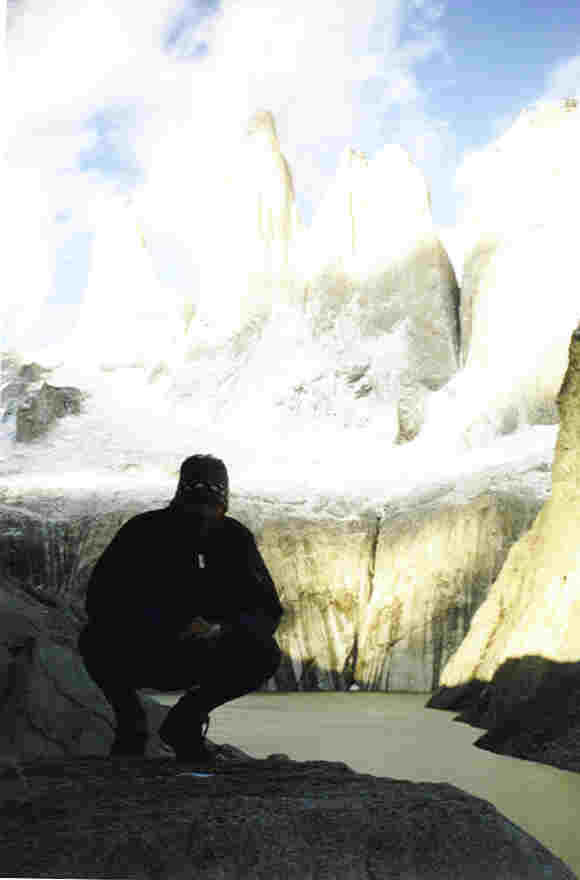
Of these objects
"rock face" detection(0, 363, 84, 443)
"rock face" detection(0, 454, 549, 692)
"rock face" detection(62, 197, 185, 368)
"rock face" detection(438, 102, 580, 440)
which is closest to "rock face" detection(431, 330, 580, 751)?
"rock face" detection(0, 454, 549, 692)

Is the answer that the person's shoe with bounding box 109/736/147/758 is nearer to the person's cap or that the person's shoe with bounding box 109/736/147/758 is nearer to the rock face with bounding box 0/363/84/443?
the person's cap

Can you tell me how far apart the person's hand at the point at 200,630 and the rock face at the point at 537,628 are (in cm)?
395

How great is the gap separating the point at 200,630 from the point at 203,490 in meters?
0.34

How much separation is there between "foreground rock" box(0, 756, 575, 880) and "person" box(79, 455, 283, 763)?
326mm

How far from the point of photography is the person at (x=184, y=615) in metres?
2.33

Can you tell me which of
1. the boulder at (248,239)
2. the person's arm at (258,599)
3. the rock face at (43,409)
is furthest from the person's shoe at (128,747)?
the rock face at (43,409)

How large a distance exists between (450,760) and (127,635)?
3.75 meters

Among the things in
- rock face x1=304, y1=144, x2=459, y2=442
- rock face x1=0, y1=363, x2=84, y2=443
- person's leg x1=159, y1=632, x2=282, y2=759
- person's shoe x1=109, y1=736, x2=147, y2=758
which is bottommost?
person's shoe x1=109, y1=736, x2=147, y2=758

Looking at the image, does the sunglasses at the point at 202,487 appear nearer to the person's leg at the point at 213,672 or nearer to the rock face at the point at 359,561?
the person's leg at the point at 213,672

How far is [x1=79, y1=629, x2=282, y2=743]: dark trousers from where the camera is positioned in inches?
91.2

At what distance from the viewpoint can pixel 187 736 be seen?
94.7 inches

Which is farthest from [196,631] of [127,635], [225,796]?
[225,796]

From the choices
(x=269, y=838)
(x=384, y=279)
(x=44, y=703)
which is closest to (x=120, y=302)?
(x=384, y=279)

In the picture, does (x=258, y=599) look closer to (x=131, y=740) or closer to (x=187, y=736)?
(x=187, y=736)
